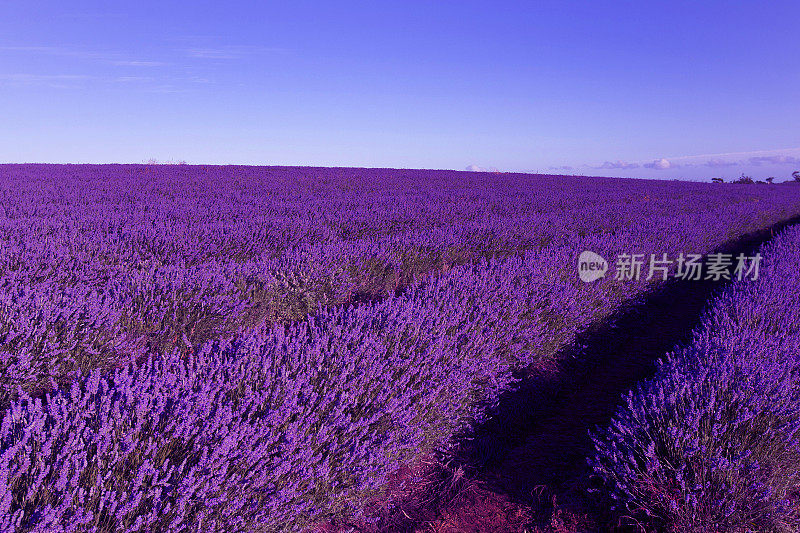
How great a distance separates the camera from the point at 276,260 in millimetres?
4316

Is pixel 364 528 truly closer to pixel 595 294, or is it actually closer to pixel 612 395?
pixel 612 395

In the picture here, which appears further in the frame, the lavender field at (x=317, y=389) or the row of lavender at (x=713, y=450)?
the row of lavender at (x=713, y=450)

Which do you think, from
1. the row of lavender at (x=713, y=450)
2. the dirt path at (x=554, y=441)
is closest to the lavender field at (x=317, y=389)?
the row of lavender at (x=713, y=450)

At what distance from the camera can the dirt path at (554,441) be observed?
7.09ft

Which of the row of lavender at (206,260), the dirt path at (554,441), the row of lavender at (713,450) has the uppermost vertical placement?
the row of lavender at (206,260)

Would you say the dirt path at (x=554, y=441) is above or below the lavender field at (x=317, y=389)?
below

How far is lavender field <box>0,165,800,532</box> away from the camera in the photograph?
4.66 feet

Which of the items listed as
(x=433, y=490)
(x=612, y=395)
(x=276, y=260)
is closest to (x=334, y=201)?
(x=276, y=260)

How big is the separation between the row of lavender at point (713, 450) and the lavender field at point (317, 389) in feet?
0.04

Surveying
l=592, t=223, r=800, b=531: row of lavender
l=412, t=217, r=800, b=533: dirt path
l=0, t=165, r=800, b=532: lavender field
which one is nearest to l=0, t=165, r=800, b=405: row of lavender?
l=0, t=165, r=800, b=532: lavender field

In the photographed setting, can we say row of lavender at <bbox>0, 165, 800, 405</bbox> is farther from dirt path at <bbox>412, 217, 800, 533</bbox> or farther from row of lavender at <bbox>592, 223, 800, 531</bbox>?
row of lavender at <bbox>592, 223, 800, 531</bbox>

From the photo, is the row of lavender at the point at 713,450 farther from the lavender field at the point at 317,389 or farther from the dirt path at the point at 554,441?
the dirt path at the point at 554,441

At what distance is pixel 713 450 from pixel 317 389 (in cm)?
172

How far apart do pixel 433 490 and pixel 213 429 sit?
4.28 feet
